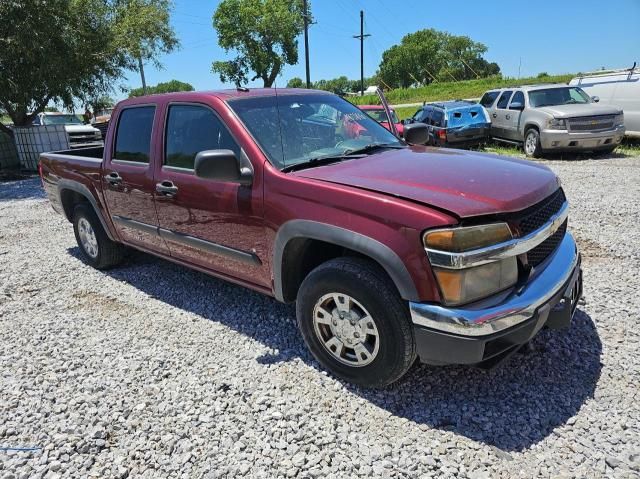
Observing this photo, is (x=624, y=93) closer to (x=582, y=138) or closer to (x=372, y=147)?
(x=582, y=138)

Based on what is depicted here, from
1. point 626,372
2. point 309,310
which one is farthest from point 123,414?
point 626,372

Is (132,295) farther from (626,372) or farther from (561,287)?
(626,372)

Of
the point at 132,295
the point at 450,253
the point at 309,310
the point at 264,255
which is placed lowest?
the point at 132,295

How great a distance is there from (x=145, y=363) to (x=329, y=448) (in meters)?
1.58

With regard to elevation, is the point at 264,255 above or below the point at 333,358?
above

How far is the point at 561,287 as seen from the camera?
272 centimetres

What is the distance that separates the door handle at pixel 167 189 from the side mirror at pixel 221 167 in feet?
2.30

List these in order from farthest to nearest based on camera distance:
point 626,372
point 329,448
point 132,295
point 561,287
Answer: point 132,295 → point 626,372 → point 561,287 → point 329,448

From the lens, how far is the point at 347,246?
8.78ft

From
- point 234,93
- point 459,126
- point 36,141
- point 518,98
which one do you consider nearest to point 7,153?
point 36,141

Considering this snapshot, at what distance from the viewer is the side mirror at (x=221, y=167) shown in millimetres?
2949

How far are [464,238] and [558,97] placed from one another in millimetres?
11725

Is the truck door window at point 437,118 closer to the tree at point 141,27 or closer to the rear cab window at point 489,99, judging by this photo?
the rear cab window at point 489,99

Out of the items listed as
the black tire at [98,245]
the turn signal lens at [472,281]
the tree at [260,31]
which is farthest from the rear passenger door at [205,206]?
the tree at [260,31]
